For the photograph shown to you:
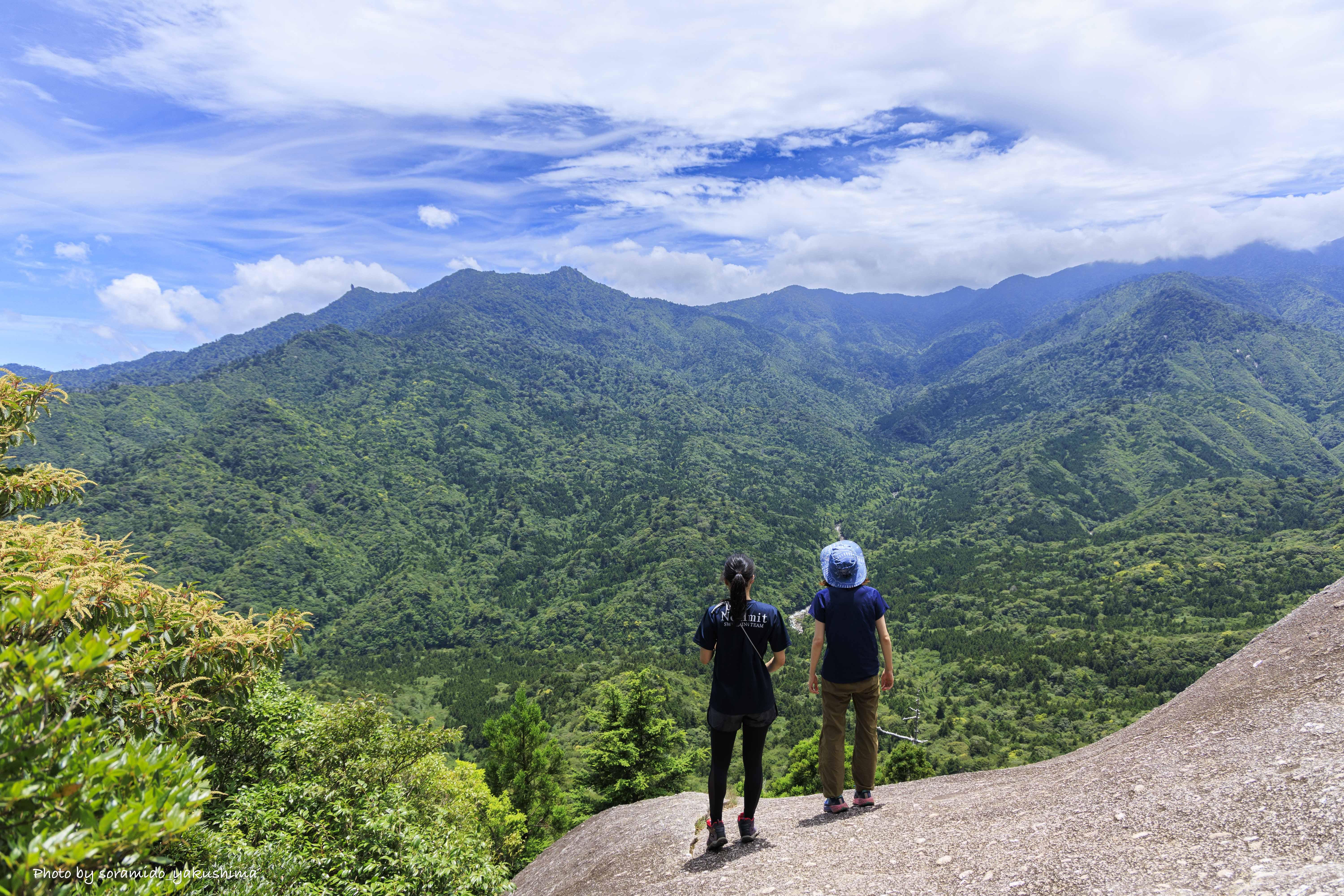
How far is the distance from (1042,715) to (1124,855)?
106 meters

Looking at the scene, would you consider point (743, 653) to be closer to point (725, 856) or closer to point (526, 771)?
point (725, 856)

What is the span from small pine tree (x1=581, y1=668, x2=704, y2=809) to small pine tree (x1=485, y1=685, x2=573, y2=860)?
5.25 metres

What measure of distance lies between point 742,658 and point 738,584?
848 millimetres

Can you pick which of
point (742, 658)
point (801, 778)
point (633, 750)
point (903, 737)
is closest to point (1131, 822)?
point (742, 658)

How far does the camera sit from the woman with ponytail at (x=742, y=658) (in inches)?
252

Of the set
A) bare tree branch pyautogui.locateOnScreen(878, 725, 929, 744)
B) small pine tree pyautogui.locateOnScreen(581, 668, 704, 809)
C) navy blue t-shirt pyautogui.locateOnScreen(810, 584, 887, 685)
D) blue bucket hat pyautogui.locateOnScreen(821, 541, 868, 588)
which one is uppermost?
blue bucket hat pyautogui.locateOnScreen(821, 541, 868, 588)

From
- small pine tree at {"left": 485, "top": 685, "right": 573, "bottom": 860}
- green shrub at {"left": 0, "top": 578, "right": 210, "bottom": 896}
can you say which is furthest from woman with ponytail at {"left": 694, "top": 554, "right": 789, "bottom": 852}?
small pine tree at {"left": 485, "top": 685, "right": 573, "bottom": 860}

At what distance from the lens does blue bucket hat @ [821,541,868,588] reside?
6.95m

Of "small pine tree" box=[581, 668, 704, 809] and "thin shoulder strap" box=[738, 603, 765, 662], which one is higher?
"thin shoulder strap" box=[738, 603, 765, 662]

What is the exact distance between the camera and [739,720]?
21.2 ft

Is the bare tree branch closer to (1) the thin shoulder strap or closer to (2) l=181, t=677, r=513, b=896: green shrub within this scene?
(1) the thin shoulder strap

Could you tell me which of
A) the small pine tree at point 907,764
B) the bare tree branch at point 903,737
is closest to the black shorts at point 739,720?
the bare tree branch at point 903,737

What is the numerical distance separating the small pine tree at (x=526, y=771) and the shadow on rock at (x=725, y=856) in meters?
34.4

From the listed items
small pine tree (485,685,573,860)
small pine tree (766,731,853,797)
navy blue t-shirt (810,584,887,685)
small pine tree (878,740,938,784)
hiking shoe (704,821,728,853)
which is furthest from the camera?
small pine tree (766,731,853,797)
